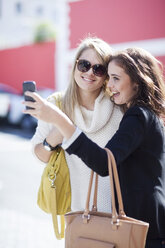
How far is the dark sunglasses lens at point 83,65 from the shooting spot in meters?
2.59

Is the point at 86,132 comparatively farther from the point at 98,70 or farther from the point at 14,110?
the point at 14,110

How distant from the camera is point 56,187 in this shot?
2434 mm

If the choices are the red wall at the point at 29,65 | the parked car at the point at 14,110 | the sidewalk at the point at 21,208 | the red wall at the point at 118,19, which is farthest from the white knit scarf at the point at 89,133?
the red wall at the point at 29,65

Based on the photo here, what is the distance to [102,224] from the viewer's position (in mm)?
1738

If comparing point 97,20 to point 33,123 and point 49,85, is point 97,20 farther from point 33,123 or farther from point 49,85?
point 49,85

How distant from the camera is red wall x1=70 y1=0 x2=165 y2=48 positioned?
38.8 ft

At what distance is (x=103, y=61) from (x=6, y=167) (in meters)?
6.44

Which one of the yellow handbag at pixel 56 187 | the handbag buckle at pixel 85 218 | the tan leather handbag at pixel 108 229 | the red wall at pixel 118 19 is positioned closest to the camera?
the tan leather handbag at pixel 108 229

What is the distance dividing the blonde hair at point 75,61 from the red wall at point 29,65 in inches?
652

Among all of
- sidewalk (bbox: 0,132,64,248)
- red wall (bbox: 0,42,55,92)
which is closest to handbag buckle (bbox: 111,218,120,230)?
sidewalk (bbox: 0,132,64,248)

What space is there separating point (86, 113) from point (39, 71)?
17.5 metres

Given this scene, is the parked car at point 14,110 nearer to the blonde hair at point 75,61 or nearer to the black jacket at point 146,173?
the blonde hair at point 75,61

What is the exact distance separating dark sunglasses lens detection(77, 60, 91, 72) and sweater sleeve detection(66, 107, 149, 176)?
33.4 inches

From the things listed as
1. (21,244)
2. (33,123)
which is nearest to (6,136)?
(33,123)
